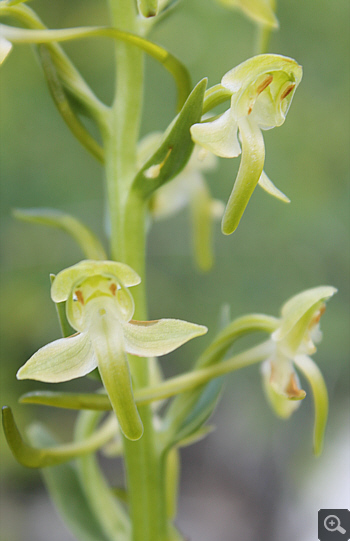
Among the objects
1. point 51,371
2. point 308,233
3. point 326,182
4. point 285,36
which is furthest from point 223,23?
point 51,371

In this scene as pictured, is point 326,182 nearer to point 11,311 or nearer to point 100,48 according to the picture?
point 100,48

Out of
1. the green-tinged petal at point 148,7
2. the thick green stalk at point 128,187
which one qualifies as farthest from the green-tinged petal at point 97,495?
the green-tinged petal at point 148,7

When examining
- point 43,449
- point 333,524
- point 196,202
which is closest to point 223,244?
point 196,202

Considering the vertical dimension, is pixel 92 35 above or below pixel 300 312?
above

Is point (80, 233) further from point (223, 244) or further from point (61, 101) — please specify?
point (223, 244)

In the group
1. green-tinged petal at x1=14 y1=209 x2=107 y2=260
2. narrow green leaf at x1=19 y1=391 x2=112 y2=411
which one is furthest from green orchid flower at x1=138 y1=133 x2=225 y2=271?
narrow green leaf at x1=19 y1=391 x2=112 y2=411

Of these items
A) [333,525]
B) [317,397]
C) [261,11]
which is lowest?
[333,525]
